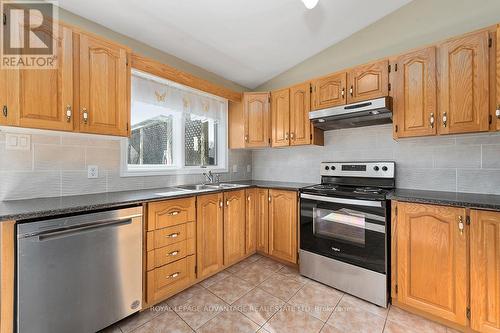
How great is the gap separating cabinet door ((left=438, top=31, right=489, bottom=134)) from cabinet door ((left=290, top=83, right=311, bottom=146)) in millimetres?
1184

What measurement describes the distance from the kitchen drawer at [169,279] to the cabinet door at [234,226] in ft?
1.53

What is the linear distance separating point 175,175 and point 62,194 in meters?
1.03

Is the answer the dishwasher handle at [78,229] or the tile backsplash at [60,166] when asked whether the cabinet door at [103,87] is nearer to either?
the tile backsplash at [60,166]

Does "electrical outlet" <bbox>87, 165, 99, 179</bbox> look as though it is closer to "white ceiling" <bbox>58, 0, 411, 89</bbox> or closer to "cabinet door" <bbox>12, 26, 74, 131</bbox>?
"cabinet door" <bbox>12, 26, 74, 131</bbox>

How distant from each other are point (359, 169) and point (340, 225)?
29.7 inches

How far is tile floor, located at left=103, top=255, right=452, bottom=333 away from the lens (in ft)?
5.02

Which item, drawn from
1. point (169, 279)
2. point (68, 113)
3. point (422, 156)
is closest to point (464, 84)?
point (422, 156)

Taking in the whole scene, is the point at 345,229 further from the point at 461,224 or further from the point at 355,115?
the point at 355,115

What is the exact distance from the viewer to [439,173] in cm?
198

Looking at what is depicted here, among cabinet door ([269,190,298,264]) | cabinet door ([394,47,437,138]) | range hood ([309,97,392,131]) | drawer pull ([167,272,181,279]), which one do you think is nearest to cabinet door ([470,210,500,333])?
cabinet door ([394,47,437,138])

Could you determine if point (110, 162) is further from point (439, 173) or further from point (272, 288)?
point (439, 173)

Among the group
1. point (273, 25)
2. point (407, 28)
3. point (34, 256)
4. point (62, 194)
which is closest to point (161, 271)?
point (34, 256)

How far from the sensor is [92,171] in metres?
1.85

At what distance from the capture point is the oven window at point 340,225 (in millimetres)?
1850
